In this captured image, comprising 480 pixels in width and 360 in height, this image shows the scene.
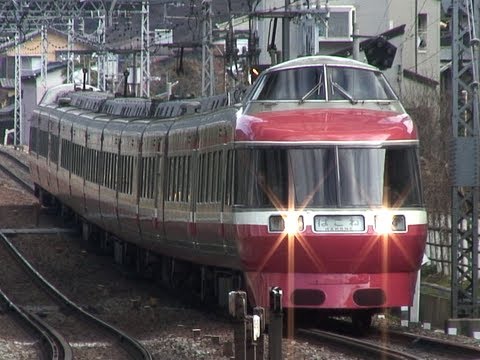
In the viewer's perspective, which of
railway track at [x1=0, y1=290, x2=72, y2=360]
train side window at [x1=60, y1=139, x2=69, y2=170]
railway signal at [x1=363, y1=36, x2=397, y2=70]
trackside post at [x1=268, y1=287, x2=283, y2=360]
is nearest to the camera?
trackside post at [x1=268, y1=287, x2=283, y2=360]

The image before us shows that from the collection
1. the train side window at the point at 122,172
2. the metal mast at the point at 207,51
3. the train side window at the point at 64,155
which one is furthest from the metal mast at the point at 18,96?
the train side window at the point at 122,172

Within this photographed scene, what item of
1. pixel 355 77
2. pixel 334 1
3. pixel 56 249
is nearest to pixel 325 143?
pixel 355 77

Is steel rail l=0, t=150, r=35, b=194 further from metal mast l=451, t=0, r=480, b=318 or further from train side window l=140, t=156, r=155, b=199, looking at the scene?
metal mast l=451, t=0, r=480, b=318

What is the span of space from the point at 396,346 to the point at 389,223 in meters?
1.20

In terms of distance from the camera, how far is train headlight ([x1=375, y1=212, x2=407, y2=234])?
590 inches

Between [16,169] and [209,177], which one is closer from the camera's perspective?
[209,177]

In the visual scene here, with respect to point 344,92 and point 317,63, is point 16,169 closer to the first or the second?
point 317,63

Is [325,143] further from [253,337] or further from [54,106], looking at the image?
[54,106]

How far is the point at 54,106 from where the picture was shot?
3606 centimetres

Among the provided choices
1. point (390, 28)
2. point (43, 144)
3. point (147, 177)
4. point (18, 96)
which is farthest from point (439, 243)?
point (18, 96)

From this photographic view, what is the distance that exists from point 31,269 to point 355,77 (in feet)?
32.0

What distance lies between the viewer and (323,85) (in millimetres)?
16266

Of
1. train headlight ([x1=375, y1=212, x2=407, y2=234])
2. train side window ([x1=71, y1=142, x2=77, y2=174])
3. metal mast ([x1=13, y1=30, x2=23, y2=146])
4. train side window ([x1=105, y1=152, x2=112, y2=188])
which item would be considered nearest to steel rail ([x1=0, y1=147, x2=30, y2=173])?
metal mast ([x1=13, y1=30, x2=23, y2=146])

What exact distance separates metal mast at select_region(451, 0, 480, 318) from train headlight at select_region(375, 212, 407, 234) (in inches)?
108
